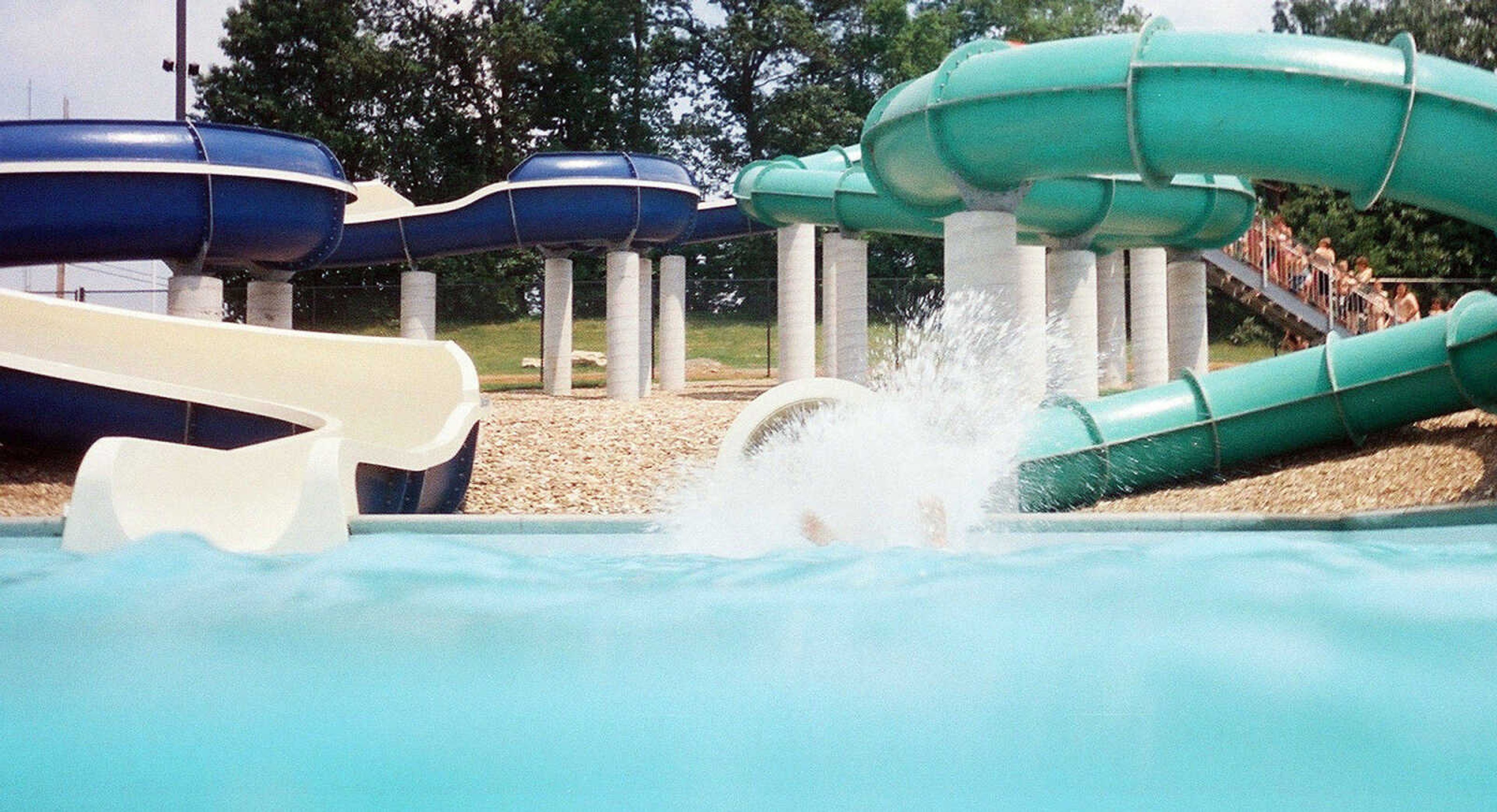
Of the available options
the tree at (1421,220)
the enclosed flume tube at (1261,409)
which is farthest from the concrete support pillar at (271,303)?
the tree at (1421,220)

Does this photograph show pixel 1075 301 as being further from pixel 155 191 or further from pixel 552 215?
pixel 155 191

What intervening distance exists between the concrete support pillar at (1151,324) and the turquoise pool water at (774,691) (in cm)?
1076

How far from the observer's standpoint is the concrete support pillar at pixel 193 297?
14492mm

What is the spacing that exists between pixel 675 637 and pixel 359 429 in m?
7.74

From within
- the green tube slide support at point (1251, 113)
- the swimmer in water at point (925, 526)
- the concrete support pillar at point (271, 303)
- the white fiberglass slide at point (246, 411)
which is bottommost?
the swimmer in water at point (925, 526)

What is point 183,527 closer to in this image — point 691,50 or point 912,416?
point 912,416

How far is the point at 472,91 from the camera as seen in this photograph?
36688 mm

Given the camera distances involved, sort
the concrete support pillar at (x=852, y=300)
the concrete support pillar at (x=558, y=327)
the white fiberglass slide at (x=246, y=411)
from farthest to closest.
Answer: the concrete support pillar at (x=558, y=327), the concrete support pillar at (x=852, y=300), the white fiberglass slide at (x=246, y=411)

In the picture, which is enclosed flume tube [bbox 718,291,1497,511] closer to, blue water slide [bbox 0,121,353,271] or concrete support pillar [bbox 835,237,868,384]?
concrete support pillar [bbox 835,237,868,384]

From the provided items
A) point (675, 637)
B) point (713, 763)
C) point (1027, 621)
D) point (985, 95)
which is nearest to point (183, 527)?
point (675, 637)

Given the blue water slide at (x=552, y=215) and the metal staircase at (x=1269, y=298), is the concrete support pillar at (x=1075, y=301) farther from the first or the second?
the metal staircase at (x=1269, y=298)

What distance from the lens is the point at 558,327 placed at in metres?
21.2

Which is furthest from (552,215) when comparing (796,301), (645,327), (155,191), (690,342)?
(690,342)

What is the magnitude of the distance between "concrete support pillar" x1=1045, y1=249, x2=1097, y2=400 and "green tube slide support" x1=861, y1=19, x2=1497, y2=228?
445cm
